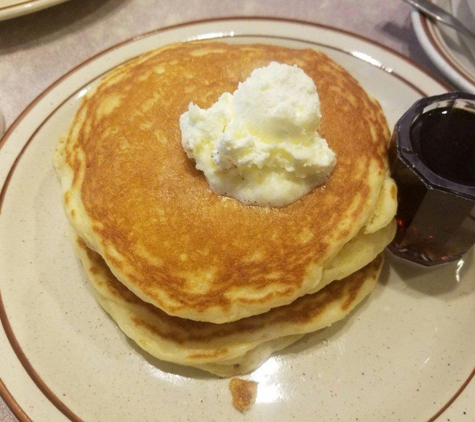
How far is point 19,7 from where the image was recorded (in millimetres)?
1989

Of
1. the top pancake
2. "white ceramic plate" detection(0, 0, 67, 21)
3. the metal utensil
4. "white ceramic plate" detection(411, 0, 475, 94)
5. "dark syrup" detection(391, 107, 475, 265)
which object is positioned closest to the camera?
the top pancake

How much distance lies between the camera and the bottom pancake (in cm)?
121

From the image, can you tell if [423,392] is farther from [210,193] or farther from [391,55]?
[391,55]

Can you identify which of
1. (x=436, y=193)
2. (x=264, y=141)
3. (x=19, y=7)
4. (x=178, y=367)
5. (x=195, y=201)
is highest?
(x=19, y=7)

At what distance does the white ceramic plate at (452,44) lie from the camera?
67.1 inches

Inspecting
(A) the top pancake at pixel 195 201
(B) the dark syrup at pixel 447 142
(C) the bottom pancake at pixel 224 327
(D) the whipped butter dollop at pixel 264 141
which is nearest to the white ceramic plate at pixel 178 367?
(C) the bottom pancake at pixel 224 327

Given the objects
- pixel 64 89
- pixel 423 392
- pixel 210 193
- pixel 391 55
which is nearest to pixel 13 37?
pixel 64 89

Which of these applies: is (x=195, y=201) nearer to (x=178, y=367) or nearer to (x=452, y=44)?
(x=178, y=367)

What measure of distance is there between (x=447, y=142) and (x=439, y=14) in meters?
0.88

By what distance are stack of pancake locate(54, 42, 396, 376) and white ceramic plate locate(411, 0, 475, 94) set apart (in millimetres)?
477

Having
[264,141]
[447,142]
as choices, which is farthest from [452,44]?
[264,141]

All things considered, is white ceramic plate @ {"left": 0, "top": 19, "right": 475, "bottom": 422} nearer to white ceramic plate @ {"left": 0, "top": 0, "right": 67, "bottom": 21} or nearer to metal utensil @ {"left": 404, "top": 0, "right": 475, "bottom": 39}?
white ceramic plate @ {"left": 0, "top": 0, "right": 67, "bottom": 21}

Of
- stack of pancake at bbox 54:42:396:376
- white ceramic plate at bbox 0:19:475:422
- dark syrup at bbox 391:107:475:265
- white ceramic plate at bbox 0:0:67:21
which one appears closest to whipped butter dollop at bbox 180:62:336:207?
stack of pancake at bbox 54:42:396:376

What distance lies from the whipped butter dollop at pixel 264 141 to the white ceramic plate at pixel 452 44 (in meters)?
0.81
